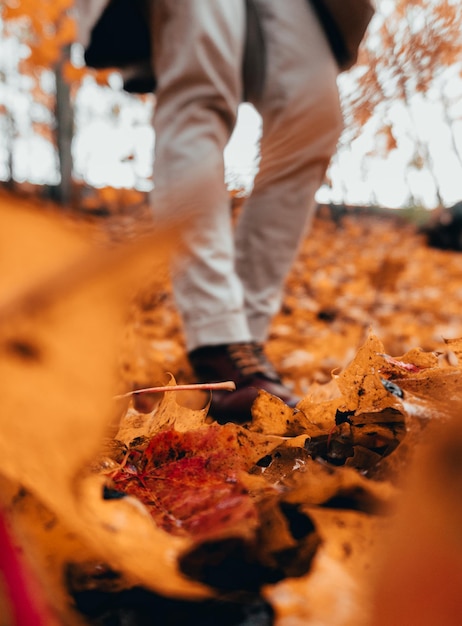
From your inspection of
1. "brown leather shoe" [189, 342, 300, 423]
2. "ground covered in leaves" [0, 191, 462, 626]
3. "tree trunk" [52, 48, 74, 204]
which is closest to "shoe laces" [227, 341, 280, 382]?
"brown leather shoe" [189, 342, 300, 423]

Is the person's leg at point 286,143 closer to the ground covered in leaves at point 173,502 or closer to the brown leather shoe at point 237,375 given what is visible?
the brown leather shoe at point 237,375

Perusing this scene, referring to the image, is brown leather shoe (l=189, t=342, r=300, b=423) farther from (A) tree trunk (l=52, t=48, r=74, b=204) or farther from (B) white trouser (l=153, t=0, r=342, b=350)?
(A) tree trunk (l=52, t=48, r=74, b=204)

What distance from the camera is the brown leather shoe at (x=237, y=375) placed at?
938 mm

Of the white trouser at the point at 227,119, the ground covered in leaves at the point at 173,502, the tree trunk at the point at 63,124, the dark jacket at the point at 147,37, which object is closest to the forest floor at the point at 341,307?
the ground covered in leaves at the point at 173,502

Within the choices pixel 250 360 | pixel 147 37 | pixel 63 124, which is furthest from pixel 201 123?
A: pixel 63 124

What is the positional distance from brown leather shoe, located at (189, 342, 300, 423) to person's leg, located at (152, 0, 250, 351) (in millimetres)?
27

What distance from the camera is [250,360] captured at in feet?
3.57

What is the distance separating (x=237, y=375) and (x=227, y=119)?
2.12 ft

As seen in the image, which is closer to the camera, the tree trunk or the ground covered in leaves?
the ground covered in leaves

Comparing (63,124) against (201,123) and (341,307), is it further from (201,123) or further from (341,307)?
(201,123)

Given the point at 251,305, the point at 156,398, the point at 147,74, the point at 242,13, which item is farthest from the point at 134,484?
the point at 147,74

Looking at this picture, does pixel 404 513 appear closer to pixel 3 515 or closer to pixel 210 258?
pixel 3 515

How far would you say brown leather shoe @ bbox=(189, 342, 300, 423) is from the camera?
94 centimetres

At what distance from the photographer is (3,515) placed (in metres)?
0.20
